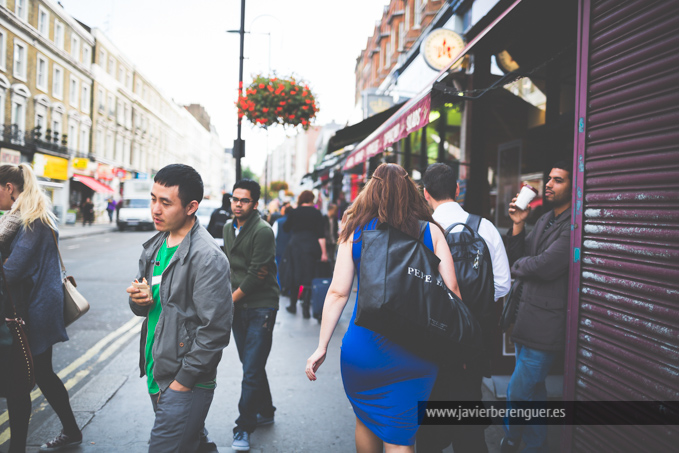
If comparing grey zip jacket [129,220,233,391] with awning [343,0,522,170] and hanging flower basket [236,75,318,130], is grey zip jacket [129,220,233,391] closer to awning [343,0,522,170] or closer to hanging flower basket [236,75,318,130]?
awning [343,0,522,170]

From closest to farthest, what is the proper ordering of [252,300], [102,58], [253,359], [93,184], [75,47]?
[253,359]
[252,300]
[75,47]
[93,184]
[102,58]

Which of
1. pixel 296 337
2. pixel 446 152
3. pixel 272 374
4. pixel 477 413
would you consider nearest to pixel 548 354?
pixel 477 413

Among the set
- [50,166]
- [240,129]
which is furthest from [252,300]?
[50,166]

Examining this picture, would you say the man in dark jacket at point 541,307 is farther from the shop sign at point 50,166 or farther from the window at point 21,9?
the window at point 21,9

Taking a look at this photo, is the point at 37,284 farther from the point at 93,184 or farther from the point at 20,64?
the point at 93,184

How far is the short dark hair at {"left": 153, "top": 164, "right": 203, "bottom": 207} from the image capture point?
7.59ft

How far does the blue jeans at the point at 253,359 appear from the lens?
3.50 m

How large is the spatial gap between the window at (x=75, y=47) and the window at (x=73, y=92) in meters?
1.63

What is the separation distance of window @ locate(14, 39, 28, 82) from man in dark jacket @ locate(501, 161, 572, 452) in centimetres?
3187

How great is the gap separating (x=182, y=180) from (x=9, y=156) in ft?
95.8

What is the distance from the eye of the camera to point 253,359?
3.61m

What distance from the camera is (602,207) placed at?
2625 mm

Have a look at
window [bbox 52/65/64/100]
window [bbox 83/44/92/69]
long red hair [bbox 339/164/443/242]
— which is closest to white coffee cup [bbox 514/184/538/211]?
long red hair [bbox 339/164/443/242]

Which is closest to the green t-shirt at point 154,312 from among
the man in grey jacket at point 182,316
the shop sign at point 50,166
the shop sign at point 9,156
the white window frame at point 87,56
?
the man in grey jacket at point 182,316
